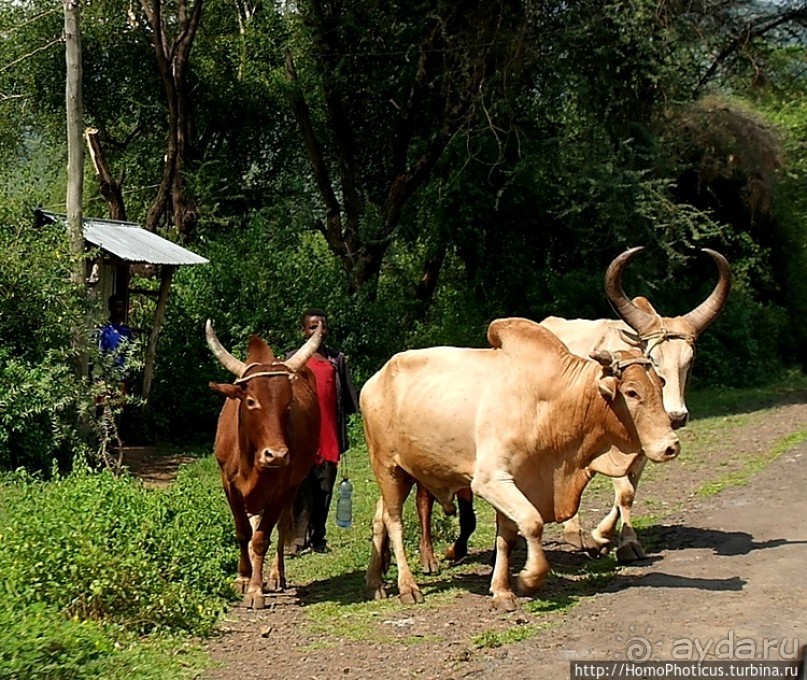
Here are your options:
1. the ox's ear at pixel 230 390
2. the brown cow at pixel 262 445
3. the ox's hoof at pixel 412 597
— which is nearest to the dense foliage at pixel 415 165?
the brown cow at pixel 262 445

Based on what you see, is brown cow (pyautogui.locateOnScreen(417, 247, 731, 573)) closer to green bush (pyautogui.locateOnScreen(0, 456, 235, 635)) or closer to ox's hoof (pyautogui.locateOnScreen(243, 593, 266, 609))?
ox's hoof (pyautogui.locateOnScreen(243, 593, 266, 609))

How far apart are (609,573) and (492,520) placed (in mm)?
2655

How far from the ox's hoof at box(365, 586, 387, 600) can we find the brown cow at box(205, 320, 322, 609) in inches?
25.2

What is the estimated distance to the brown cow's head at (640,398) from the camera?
23.5ft

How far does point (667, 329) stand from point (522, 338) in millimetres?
1275

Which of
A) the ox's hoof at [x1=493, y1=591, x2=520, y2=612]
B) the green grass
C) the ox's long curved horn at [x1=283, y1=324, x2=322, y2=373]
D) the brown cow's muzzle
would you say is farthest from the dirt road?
the green grass

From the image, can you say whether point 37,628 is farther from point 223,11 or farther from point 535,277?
point 223,11

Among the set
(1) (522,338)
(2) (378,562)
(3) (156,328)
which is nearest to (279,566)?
(2) (378,562)

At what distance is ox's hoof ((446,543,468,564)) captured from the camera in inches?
352

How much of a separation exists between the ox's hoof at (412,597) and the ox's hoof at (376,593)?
0.92ft

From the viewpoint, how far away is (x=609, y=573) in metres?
8.11

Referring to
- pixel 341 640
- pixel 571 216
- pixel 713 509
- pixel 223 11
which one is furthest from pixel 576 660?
pixel 223 11

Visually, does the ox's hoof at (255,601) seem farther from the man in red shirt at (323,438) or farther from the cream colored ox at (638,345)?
the cream colored ox at (638,345)

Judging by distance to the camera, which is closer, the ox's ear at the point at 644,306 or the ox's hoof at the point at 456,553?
the ox's ear at the point at 644,306
